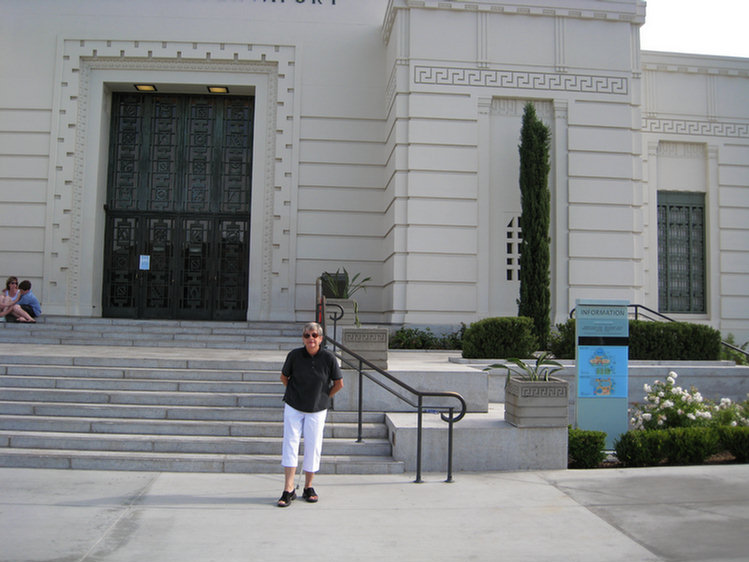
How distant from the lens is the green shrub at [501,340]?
11312 millimetres

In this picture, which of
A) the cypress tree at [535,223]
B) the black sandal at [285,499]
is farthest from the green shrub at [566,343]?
the black sandal at [285,499]

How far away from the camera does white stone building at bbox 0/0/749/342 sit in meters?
14.7

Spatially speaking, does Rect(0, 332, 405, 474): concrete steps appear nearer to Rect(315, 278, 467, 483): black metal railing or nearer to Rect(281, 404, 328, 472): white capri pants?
Rect(315, 278, 467, 483): black metal railing

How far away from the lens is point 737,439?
8312 mm

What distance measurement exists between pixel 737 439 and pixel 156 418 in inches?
297

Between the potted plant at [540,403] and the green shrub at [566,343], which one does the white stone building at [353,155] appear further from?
the potted plant at [540,403]

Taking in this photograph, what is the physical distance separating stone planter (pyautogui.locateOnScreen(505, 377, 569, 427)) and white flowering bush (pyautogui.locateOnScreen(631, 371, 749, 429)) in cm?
201

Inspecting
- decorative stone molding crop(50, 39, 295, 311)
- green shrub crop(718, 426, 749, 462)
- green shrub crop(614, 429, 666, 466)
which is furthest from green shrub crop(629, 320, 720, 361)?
decorative stone molding crop(50, 39, 295, 311)

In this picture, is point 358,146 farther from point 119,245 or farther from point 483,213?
point 119,245

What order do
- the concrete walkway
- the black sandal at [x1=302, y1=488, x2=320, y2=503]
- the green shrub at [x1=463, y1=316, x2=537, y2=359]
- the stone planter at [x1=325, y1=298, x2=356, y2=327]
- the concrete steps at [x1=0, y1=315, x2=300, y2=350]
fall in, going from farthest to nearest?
1. the stone planter at [x1=325, y1=298, x2=356, y2=327]
2. the concrete steps at [x1=0, y1=315, x2=300, y2=350]
3. the green shrub at [x1=463, y1=316, x2=537, y2=359]
4. the black sandal at [x1=302, y1=488, x2=320, y2=503]
5. the concrete walkway

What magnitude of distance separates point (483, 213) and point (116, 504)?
10.7 metres

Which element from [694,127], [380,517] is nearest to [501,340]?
[380,517]

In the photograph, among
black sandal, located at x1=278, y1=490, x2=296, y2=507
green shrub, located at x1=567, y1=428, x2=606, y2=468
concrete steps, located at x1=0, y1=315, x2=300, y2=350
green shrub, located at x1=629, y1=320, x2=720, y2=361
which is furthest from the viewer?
concrete steps, located at x1=0, y1=315, x2=300, y2=350

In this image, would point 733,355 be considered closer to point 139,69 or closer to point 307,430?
point 307,430
